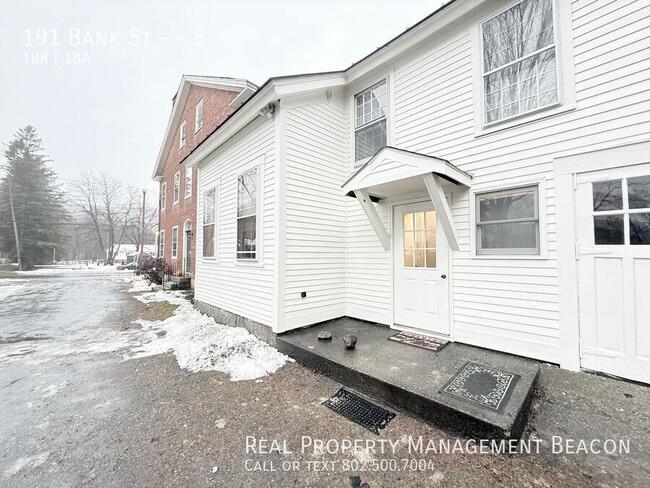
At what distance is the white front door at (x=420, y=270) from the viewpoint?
4.05 m

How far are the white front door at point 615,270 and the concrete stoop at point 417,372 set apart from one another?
75cm

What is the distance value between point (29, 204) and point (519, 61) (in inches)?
1402

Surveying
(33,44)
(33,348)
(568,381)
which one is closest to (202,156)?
(33,44)

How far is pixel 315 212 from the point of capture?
4934 mm

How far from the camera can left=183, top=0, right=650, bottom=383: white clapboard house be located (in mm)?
2838

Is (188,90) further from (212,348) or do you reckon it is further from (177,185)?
(212,348)

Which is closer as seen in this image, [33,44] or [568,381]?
[568,381]

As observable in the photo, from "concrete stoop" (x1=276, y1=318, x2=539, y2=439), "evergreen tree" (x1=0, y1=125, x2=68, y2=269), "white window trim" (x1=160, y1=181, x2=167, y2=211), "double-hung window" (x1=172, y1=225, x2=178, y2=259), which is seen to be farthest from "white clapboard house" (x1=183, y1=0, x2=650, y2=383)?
"evergreen tree" (x1=0, y1=125, x2=68, y2=269)

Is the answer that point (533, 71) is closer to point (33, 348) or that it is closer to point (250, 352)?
point (250, 352)

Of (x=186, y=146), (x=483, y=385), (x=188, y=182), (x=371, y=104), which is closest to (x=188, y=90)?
(x=186, y=146)

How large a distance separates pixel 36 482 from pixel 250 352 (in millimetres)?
2436

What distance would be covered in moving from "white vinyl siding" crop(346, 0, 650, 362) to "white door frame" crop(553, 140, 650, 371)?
0.07 m

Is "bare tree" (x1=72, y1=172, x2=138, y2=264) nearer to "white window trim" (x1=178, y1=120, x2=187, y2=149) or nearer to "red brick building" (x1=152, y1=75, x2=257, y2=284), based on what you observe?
"red brick building" (x1=152, y1=75, x2=257, y2=284)

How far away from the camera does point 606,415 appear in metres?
2.36
